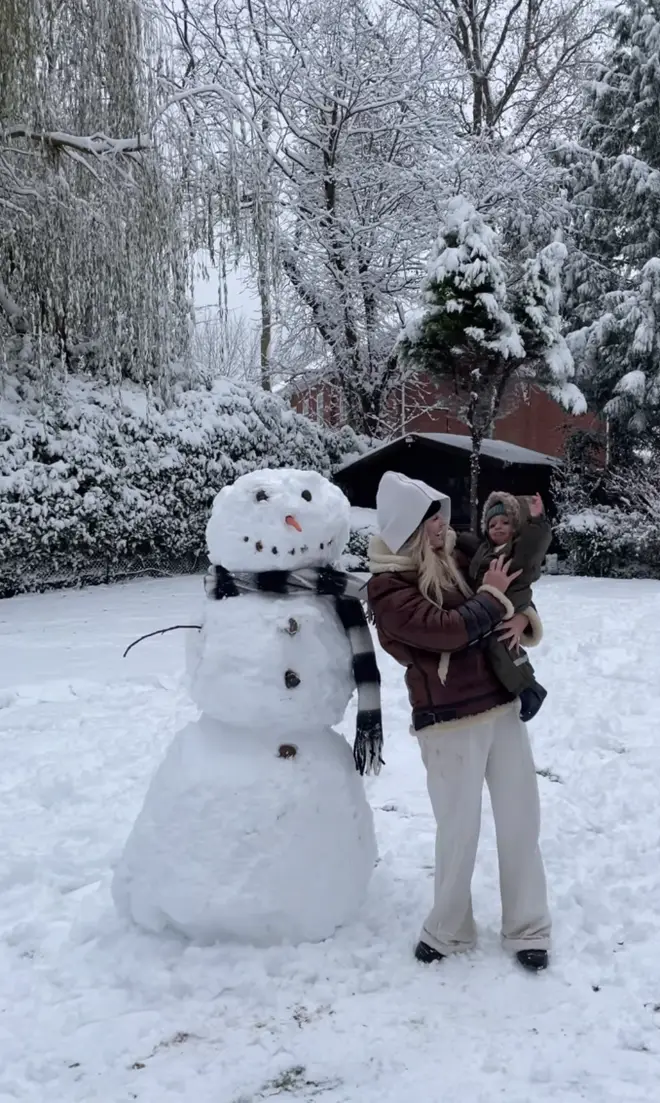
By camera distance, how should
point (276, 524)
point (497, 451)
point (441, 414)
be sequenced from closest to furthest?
point (276, 524) < point (497, 451) < point (441, 414)

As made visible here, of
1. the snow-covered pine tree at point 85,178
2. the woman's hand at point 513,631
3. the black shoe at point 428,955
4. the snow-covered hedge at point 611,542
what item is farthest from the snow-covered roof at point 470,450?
the black shoe at point 428,955

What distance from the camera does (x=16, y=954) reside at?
3.11 metres

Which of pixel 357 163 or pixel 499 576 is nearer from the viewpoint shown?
pixel 499 576

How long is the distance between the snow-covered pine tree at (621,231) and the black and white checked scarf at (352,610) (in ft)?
35.2

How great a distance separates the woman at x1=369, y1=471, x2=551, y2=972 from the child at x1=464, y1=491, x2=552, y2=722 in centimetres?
4

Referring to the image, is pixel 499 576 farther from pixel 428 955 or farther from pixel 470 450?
pixel 470 450

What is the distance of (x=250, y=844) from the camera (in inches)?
118

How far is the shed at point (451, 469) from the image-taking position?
13.4m

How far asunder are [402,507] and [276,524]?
449 millimetres

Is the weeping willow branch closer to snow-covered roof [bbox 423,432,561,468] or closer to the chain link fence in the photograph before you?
the chain link fence

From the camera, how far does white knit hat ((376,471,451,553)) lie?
295 centimetres

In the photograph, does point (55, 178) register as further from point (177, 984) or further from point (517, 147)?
point (517, 147)

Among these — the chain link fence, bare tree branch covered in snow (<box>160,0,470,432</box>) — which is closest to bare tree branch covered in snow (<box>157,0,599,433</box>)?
bare tree branch covered in snow (<box>160,0,470,432</box>)

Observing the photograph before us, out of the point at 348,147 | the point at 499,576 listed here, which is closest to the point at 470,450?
the point at 348,147
